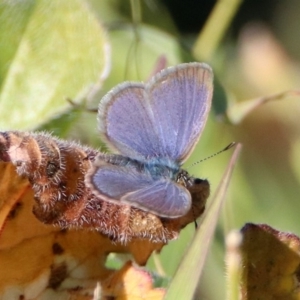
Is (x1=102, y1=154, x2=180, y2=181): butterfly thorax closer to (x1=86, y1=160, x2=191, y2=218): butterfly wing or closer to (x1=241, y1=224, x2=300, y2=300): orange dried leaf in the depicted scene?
(x1=86, y1=160, x2=191, y2=218): butterfly wing

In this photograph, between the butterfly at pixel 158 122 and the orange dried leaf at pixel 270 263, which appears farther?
the butterfly at pixel 158 122

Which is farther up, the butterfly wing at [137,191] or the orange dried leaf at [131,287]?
the butterfly wing at [137,191]

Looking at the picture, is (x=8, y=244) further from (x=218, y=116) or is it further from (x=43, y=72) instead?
(x=218, y=116)

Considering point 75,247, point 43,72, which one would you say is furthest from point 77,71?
point 75,247

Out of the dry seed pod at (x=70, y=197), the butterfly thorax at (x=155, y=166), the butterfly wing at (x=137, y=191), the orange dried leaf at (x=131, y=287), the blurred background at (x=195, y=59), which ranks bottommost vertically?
the blurred background at (x=195, y=59)

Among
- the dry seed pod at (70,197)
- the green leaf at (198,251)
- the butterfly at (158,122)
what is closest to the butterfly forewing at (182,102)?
the butterfly at (158,122)

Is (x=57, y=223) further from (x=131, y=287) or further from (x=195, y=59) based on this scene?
(x=195, y=59)

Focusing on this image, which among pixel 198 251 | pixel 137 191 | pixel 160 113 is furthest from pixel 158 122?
pixel 198 251

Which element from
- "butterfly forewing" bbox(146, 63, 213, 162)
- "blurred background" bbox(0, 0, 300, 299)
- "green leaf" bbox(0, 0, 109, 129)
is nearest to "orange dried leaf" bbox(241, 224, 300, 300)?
"blurred background" bbox(0, 0, 300, 299)

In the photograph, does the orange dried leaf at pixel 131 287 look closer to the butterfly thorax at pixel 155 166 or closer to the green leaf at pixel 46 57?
the butterfly thorax at pixel 155 166
